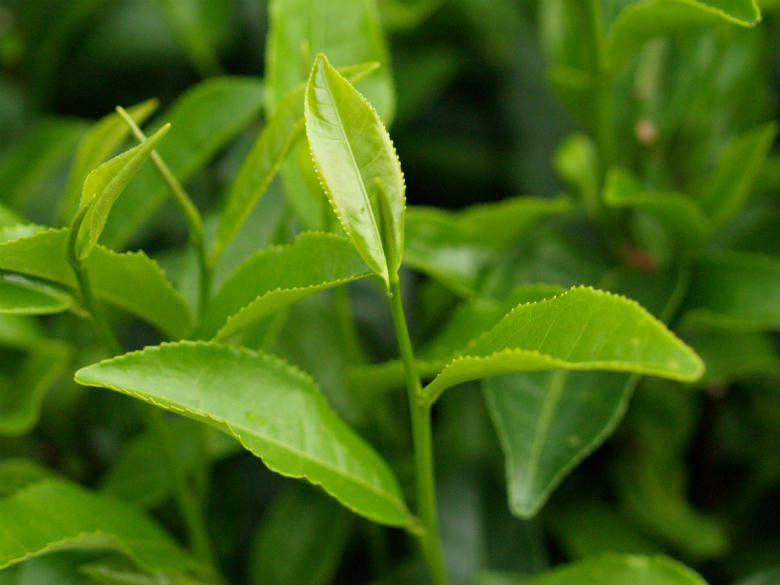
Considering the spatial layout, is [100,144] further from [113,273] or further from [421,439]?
[421,439]

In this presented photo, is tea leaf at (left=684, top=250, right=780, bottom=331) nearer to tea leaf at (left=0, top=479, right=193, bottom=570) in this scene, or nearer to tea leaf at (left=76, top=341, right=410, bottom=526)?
tea leaf at (left=76, top=341, right=410, bottom=526)

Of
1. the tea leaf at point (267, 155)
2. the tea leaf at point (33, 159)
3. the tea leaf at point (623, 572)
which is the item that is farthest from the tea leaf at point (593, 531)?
the tea leaf at point (33, 159)

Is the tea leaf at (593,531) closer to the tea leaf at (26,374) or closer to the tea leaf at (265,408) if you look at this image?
the tea leaf at (265,408)

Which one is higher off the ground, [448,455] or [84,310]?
[84,310]

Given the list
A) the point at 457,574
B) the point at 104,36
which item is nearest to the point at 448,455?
the point at 457,574

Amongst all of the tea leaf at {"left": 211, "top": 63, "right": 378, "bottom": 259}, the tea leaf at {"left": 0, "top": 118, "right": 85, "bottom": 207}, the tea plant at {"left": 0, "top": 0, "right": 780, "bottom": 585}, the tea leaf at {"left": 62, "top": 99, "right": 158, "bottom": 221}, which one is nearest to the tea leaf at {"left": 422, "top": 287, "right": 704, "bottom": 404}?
the tea plant at {"left": 0, "top": 0, "right": 780, "bottom": 585}

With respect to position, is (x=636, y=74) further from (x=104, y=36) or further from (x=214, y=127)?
(x=104, y=36)

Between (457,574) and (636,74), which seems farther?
(636,74)
